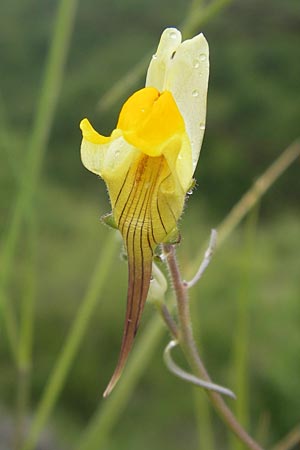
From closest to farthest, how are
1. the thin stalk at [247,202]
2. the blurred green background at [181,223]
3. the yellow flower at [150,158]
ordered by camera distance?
the yellow flower at [150,158] < the thin stalk at [247,202] < the blurred green background at [181,223]

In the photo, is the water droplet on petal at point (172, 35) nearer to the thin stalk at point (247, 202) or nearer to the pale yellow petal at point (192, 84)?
the pale yellow petal at point (192, 84)

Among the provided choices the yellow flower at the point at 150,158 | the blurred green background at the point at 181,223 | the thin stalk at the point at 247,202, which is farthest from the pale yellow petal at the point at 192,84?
the blurred green background at the point at 181,223

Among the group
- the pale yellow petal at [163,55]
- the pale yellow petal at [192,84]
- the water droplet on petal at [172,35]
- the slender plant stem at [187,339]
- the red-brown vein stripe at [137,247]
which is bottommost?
the slender plant stem at [187,339]

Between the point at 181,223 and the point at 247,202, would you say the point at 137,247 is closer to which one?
the point at 247,202

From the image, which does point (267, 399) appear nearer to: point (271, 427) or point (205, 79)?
point (271, 427)

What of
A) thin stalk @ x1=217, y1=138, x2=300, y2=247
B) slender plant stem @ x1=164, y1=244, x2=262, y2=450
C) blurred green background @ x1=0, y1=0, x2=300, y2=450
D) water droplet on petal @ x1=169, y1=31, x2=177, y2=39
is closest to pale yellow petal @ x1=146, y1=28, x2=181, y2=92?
water droplet on petal @ x1=169, y1=31, x2=177, y2=39

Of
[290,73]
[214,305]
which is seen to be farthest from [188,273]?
[290,73]
